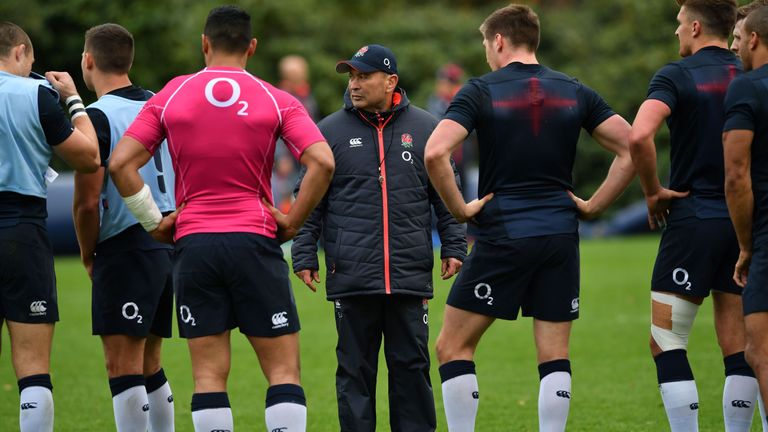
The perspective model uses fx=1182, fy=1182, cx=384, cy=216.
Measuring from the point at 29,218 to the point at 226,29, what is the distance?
1.63m

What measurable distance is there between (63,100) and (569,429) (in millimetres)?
4288

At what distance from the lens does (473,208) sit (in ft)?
23.2

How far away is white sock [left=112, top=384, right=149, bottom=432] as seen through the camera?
7.41 m

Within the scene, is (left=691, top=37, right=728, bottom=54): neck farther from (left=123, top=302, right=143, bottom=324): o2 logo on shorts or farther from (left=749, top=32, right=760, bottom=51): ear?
(left=123, top=302, right=143, bottom=324): o2 logo on shorts

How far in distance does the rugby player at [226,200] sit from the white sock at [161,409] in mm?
1273

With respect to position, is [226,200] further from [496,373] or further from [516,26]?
[496,373]

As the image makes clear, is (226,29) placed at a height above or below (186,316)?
above

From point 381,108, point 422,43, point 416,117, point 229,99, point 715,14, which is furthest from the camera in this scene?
point 422,43

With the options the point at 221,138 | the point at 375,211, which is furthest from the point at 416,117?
the point at 221,138

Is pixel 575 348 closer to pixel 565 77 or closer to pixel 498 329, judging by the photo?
pixel 498 329

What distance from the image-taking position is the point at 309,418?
9.25 m

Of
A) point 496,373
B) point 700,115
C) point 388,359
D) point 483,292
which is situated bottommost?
point 496,373

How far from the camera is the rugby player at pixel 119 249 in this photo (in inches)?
287

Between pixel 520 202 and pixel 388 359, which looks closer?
pixel 520 202
